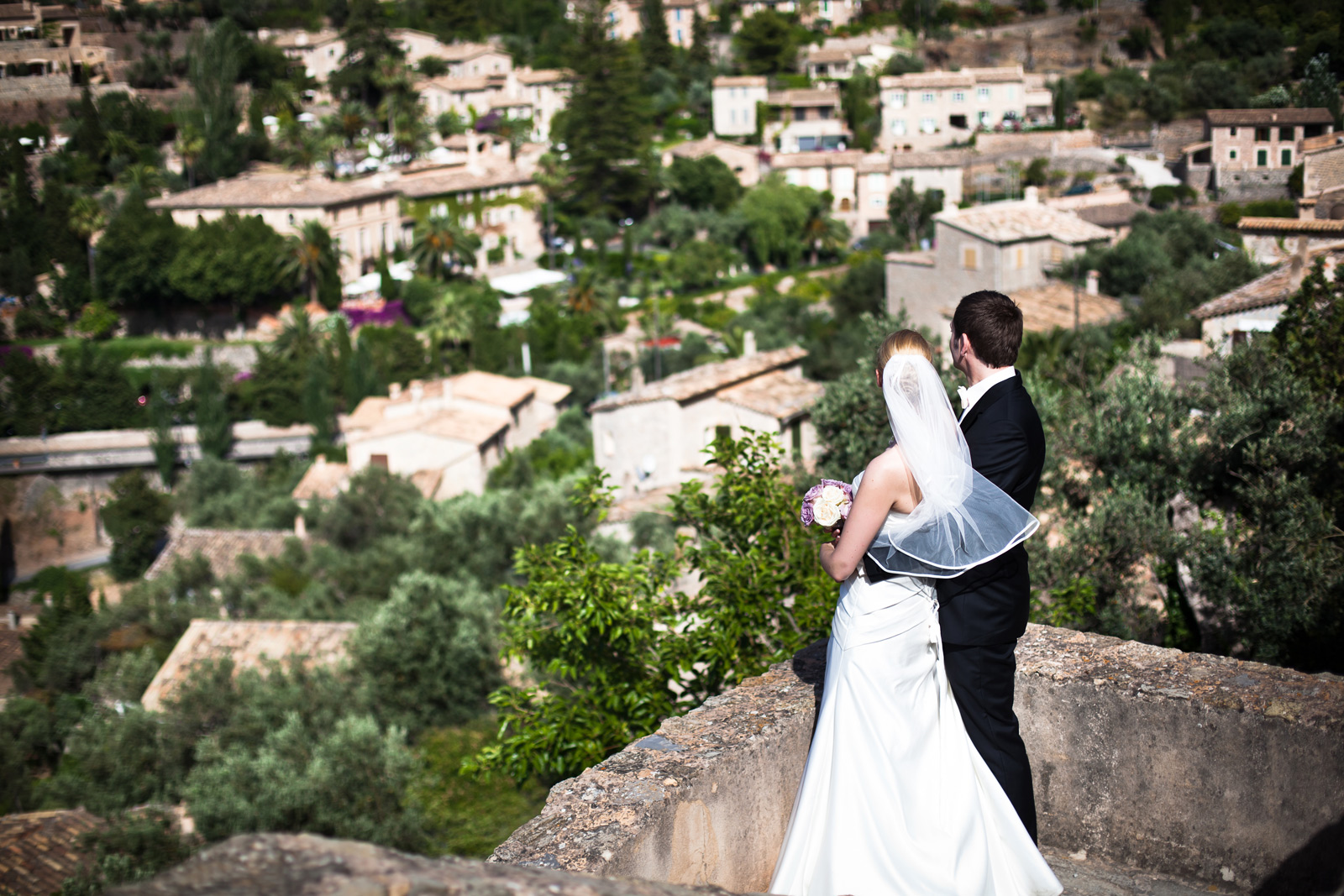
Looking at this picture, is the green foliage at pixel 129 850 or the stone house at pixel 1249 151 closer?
the green foliage at pixel 129 850

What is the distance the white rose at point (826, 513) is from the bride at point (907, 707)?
9 cm

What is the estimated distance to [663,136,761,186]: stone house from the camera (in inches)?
2564

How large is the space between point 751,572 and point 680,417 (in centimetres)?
1959

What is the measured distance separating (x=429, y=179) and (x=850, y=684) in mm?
62333

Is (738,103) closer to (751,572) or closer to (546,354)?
(546,354)

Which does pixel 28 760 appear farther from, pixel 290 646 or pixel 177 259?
pixel 177 259

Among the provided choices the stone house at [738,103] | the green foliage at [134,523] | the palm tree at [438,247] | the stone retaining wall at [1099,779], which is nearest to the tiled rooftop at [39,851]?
the stone retaining wall at [1099,779]

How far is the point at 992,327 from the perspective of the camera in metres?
3.48

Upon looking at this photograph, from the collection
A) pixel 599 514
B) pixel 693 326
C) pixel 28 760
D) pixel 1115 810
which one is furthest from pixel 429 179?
pixel 1115 810

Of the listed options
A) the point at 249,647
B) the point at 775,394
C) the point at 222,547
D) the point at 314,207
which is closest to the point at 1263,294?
the point at 775,394

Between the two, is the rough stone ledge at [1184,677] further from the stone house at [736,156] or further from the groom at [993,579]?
the stone house at [736,156]

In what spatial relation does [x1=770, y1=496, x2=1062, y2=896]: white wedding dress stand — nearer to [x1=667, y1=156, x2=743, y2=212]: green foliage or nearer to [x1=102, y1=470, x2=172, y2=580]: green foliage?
[x1=102, y1=470, x2=172, y2=580]: green foliage

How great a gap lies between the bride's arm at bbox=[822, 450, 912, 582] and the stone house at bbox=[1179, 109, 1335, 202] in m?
21.0

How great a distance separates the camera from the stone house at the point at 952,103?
59219mm
